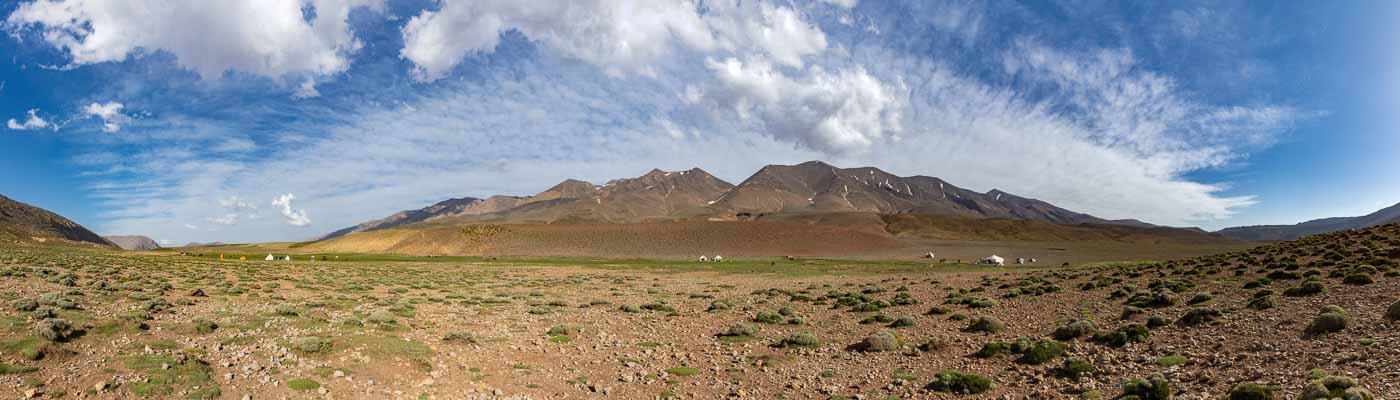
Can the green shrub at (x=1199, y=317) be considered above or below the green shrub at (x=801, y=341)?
above

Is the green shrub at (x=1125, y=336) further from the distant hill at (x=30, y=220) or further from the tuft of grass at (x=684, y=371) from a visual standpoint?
the distant hill at (x=30, y=220)

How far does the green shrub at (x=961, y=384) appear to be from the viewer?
11.5 meters

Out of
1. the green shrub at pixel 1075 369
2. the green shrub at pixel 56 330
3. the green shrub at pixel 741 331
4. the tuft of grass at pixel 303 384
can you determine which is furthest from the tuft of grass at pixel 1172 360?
the green shrub at pixel 56 330

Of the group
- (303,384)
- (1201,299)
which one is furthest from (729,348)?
(1201,299)

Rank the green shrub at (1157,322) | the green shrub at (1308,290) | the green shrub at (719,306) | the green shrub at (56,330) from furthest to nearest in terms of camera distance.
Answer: the green shrub at (719,306)
the green shrub at (1308,290)
the green shrub at (1157,322)
the green shrub at (56,330)

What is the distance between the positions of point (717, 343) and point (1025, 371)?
8.00 m

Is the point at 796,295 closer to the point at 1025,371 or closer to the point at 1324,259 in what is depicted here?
the point at 1025,371

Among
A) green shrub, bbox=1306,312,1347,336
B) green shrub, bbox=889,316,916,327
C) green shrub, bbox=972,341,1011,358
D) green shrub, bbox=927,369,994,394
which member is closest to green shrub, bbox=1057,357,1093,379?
green shrub, bbox=927,369,994,394

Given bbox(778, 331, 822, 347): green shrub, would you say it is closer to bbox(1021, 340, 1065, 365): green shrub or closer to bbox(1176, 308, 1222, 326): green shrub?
bbox(1021, 340, 1065, 365): green shrub

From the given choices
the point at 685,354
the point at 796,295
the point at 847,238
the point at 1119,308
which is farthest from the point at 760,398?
the point at 847,238

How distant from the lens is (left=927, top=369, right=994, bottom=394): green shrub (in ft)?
37.8

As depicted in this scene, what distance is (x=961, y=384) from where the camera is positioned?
38.2ft

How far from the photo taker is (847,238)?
11606cm

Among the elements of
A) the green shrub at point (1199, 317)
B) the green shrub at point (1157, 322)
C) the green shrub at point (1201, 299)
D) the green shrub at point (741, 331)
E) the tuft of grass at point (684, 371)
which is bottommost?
the tuft of grass at point (684, 371)
